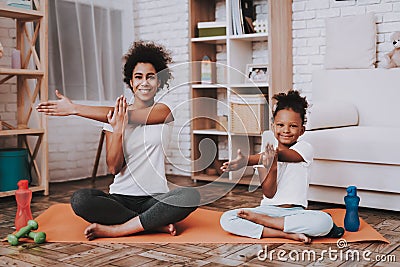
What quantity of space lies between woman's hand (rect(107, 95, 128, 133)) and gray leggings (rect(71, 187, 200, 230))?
0.32 metres

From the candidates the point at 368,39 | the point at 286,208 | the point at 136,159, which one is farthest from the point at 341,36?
the point at 136,159

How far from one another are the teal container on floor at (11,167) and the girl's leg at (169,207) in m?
1.37

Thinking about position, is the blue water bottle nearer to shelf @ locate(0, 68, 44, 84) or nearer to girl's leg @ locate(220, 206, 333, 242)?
girl's leg @ locate(220, 206, 333, 242)

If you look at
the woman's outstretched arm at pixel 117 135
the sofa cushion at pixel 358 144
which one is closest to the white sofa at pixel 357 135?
the sofa cushion at pixel 358 144

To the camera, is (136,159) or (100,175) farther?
(100,175)

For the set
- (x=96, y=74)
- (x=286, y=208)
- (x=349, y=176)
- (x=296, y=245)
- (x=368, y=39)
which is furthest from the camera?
(x=96, y=74)

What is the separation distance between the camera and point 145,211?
2422 mm

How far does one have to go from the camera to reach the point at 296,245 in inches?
88.8

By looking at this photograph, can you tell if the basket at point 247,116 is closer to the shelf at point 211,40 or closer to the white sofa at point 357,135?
the white sofa at point 357,135

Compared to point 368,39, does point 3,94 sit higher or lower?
lower

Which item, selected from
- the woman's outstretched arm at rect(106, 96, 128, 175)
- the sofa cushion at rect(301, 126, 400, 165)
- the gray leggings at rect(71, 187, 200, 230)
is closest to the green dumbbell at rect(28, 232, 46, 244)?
the gray leggings at rect(71, 187, 200, 230)

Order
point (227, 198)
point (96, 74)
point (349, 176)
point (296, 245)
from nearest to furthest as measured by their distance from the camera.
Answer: point (296, 245) < point (349, 176) < point (227, 198) < point (96, 74)

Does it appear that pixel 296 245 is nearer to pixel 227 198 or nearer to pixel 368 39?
pixel 227 198

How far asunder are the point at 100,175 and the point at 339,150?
2.13 metres
